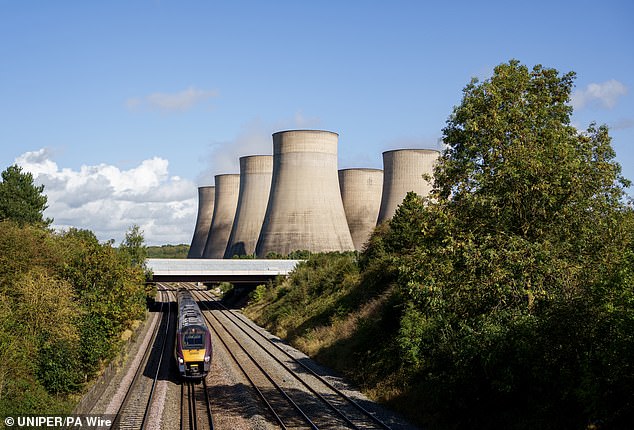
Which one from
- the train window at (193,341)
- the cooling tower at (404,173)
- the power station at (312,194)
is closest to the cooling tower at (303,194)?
the power station at (312,194)

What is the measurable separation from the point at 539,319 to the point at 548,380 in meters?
1.21

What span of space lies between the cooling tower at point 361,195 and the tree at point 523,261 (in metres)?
49.0

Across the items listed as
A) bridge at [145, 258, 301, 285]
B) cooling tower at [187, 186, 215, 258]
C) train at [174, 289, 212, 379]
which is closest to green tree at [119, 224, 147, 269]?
bridge at [145, 258, 301, 285]

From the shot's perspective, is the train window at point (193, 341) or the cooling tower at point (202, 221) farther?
the cooling tower at point (202, 221)

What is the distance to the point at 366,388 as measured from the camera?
62.5ft

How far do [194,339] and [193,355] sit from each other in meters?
0.73

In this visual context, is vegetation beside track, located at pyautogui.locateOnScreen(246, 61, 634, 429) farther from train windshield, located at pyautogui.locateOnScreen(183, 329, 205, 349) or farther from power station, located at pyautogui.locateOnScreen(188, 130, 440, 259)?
power station, located at pyautogui.locateOnScreen(188, 130, 440, 259)

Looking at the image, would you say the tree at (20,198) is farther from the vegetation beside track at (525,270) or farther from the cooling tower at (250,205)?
the vegetation beside track at (525,270)

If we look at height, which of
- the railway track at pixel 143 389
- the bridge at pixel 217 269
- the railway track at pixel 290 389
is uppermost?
the bridge at pixel 217 269

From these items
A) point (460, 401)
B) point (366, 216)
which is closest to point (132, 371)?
point (460, 401)

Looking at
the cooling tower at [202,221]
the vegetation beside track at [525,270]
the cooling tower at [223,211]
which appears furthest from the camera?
the cooling tower at [202,221]

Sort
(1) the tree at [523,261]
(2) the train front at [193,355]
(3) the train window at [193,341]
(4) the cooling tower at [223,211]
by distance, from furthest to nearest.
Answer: (4) the cooling tower at [223,211], (3) the train window at [193,341], (2) the train front at [193,355], (1) the tree at [523,261]

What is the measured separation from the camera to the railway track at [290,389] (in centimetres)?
1535

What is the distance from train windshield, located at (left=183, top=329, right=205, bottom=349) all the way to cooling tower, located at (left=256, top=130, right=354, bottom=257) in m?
27.3
